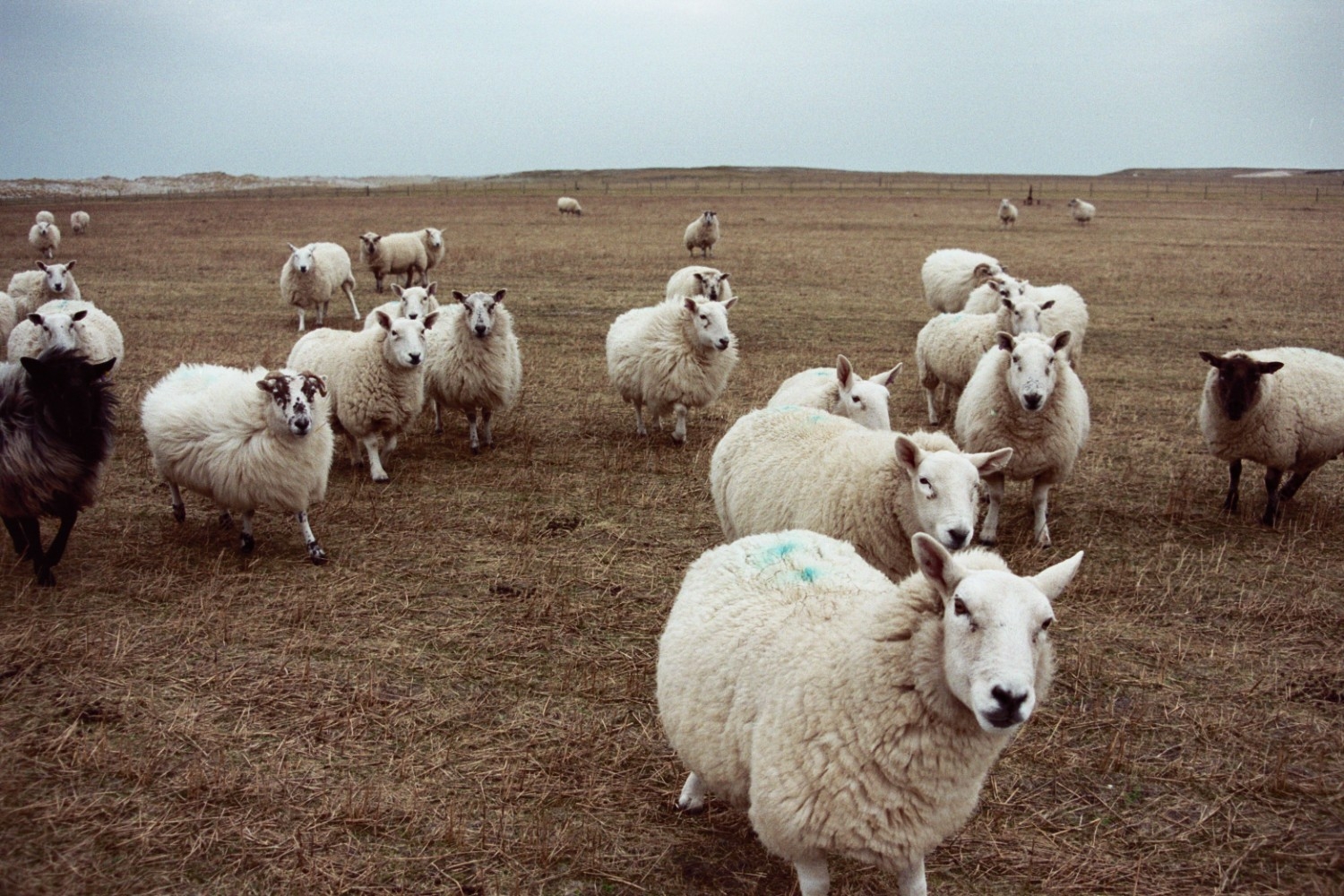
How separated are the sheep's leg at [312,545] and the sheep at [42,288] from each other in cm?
937

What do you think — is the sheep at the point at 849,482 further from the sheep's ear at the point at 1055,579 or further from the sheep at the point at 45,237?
the sheep at the point at 45,237

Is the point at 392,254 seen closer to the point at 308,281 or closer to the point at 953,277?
the point at 308,281

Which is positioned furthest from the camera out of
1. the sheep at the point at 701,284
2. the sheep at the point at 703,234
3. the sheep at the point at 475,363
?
the sheep at the point at 703,234

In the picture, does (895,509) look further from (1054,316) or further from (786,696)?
(1054,316)

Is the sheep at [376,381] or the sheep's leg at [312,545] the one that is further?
the sheep at [376,381]

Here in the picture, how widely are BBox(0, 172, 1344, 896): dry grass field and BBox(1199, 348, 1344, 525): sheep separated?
1.83ft

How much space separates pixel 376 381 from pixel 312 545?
2.46 m

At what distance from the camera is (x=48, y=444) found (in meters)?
6.45

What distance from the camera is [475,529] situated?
7.70 m

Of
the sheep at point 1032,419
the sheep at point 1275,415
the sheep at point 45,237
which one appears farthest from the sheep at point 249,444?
the sheep at point 45,237

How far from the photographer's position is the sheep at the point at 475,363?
32.6 feet

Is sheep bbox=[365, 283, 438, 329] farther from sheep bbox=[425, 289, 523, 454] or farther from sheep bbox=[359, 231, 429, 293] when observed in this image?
sheep bbox=[359, 231, 429, 293]

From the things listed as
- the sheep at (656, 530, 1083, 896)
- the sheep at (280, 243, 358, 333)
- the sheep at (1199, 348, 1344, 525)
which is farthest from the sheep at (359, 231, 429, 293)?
the sheep at (656, 530, 1083, 896)

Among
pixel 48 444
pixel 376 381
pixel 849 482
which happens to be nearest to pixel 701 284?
pixel 376 381
